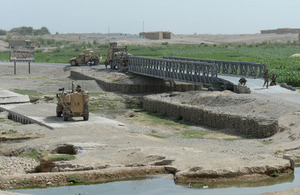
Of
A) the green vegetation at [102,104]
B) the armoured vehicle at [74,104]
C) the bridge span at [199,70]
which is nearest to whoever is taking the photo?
the armoured vehicle at [74,104]

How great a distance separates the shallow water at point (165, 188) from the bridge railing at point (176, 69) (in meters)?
26.3

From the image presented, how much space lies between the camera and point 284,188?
21625 millimetres

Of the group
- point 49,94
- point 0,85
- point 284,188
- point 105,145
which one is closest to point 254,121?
point 105,145

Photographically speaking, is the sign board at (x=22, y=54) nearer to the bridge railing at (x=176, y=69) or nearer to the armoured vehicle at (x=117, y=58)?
the armoured vehicle at (x=117, y=58)

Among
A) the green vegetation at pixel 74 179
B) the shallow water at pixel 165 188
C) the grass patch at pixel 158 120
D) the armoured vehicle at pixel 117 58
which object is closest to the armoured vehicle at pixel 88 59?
the armoured vehicle at pixel 117 58

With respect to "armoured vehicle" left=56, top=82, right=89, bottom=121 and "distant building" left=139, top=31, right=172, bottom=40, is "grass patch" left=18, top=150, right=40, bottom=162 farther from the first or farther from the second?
"distant building" left=139, top=31, right=172, bottom=40

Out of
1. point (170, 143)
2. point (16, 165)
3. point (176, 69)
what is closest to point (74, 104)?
point (170, 143)

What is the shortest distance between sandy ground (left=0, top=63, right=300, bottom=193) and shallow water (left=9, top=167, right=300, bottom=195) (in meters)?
0.86

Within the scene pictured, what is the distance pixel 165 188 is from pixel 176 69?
3490cm

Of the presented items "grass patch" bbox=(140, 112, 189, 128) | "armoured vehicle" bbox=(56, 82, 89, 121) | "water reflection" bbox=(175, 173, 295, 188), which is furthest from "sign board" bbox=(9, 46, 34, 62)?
"water reflection" bbox=(175, 173, 295, 188)

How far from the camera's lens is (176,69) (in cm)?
5597

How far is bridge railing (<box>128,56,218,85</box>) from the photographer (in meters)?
50.1

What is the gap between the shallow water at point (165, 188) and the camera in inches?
836

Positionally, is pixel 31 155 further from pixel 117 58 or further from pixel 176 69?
pixel 117 58
